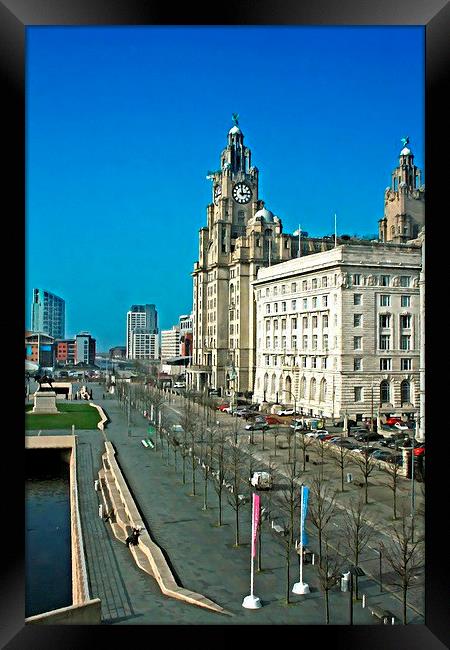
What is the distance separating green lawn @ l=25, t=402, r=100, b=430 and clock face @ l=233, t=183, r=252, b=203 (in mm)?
21927

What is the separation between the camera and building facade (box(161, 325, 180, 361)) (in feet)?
371

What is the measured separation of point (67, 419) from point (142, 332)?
211ft

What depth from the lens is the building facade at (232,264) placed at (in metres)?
46.2

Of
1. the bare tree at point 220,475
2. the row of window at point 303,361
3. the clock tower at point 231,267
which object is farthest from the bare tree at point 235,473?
the clock tower at point 231,267

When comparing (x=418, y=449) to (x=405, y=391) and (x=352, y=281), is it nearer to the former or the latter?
(x=405, y=391)

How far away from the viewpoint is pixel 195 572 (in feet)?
33.5

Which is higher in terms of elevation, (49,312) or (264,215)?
(264,215)

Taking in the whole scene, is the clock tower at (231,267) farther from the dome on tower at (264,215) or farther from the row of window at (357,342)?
the row of window at (357,342)

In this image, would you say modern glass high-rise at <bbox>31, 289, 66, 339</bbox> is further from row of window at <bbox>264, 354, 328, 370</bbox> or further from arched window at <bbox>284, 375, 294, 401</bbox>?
arched window at <bbox>284, 375, 294, 401</bbox>

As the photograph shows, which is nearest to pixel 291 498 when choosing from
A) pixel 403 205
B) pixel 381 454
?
pixel 381 454

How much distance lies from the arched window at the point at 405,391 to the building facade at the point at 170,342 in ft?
272
